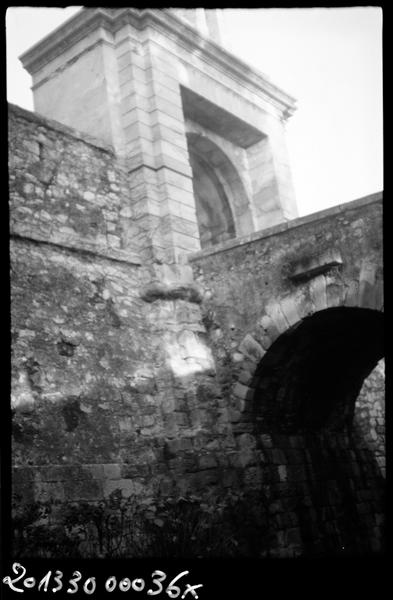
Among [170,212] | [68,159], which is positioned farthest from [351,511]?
[68,159]

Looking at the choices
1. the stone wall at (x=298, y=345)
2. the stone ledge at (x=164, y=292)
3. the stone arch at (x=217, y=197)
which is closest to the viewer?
the stone wall at (x=298, y=345)

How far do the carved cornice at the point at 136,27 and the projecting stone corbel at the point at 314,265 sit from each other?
3.73m

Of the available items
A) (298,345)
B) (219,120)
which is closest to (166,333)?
(298,345)

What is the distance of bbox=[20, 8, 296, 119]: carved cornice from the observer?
802cm

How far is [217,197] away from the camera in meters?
10.1

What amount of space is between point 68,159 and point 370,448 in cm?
545

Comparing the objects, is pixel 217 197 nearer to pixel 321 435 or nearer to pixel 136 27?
pixel 136 27

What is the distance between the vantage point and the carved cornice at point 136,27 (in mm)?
8023

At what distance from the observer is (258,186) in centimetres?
1011

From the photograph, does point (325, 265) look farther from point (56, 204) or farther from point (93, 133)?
point (93, 133)

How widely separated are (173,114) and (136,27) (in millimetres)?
Result: 1212

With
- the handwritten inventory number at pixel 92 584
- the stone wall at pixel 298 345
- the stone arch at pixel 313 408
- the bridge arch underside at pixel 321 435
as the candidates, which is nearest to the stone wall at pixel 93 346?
the stone wall at pixel 298 345

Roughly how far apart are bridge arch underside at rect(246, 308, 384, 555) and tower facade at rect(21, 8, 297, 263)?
5.63ft

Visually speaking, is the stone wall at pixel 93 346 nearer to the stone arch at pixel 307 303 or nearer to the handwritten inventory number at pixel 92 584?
the stone arch at pixel 307 303
